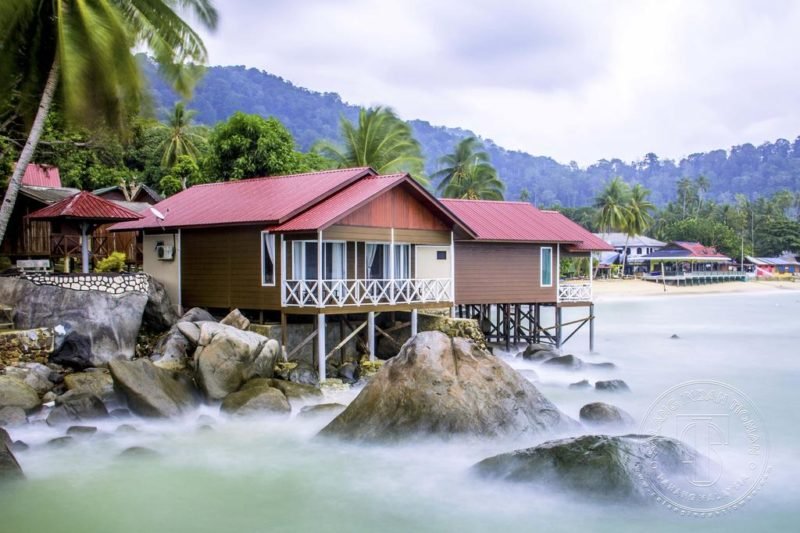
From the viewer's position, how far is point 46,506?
37.7 feet

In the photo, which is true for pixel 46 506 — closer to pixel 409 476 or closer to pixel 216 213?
pixel 409 476

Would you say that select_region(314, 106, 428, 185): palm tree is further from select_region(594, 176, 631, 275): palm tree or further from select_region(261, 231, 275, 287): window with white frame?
select_region(594, 176, 631, 275): palm tree

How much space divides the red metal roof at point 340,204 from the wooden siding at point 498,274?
195 inches

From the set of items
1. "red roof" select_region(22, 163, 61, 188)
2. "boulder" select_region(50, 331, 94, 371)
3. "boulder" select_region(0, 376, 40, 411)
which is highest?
"red roof" select_region(22, 163, 61, 188)

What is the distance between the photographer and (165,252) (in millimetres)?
23125

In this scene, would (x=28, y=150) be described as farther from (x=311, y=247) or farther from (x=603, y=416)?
(x=603, y=416)

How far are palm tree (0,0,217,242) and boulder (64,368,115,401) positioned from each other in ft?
11.9

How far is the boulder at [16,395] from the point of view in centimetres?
1565

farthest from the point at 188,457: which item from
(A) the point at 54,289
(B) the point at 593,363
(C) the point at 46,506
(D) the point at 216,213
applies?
(B) the point at 593,363

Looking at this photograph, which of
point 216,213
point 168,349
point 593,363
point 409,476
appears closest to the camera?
point 409,476

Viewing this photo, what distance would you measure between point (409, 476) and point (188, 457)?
4065mm

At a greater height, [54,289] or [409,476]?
[54,289]

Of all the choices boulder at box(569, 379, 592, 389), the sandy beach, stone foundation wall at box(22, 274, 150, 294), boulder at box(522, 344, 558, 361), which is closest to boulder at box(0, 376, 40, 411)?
stone foundation wall at box(22, 274, 150, 294)

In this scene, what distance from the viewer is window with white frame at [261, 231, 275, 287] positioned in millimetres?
20469
